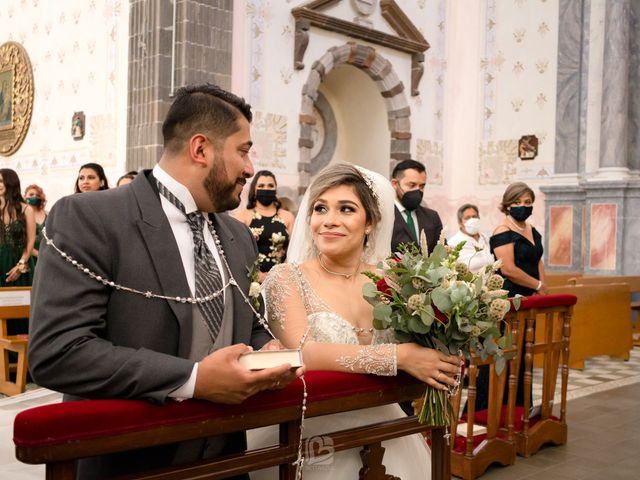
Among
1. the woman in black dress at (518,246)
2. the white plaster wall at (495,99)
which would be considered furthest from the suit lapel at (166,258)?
the white plaster wall at (495,99)

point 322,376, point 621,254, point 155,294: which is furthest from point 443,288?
point 621,254

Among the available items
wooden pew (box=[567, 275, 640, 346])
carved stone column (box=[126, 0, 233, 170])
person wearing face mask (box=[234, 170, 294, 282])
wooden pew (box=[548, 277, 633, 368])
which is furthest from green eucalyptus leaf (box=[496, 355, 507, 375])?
carved stone column (box=[126, 0, 233, 170])

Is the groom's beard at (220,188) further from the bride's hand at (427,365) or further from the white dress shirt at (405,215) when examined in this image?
the white dress shirt at (405,215)

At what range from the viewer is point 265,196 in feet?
19.3

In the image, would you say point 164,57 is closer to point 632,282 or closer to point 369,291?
point 632,282

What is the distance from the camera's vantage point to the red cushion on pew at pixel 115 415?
55.5 inches

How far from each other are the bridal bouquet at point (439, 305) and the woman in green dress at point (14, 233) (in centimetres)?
507

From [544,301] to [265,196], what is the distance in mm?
2576

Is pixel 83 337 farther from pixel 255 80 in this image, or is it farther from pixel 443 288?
pixel 255 80

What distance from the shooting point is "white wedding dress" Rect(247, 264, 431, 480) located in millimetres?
2145

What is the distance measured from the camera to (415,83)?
12.0 meters

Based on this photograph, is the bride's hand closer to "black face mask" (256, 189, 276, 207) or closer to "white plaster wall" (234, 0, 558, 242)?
"black face mask" (256, 189, 276, 207)

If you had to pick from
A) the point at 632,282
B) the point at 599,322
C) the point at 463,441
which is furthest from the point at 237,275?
the point at 632,282

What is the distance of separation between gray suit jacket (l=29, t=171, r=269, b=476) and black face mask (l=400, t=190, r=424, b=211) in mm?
3227
